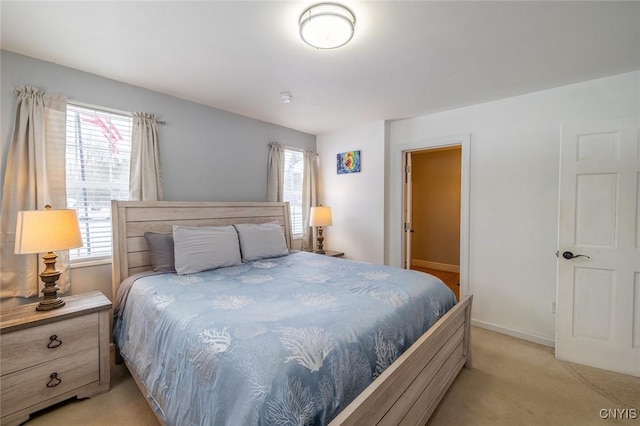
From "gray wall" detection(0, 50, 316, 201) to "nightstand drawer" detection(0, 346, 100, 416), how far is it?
148 cm

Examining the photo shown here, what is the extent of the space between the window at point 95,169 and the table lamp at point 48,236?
1.60 ft

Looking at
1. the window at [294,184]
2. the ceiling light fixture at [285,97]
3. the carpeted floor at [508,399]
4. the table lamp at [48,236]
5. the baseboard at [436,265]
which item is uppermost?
the ceiling light fixture at [285,97]

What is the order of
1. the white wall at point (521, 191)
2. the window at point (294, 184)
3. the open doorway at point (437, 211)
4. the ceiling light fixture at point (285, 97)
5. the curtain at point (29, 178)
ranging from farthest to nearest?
the open doorway at point (437, 211) → the window at point (294, 184) → the ceiling light fixture at point (285, 97) → the white wall at point (521, 191) → the curtain at point (29, 178)

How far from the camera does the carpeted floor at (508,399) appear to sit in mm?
1731

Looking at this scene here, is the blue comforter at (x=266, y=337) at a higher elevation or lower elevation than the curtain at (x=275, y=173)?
lower

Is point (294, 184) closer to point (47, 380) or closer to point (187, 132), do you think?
point (187, 132)

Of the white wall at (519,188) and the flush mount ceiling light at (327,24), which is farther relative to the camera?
the white wall at (519,188)

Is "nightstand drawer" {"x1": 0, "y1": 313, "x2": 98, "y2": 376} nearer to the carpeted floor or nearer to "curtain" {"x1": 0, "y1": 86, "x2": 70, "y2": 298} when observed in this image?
the carpeted floor

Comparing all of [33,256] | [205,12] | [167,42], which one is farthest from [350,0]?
[33,256]

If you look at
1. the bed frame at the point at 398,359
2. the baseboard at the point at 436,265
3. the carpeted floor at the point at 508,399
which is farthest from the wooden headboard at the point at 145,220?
the baseboard at the point at 436,265

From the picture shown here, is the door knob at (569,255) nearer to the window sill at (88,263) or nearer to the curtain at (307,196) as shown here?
the curtain at (307,196)

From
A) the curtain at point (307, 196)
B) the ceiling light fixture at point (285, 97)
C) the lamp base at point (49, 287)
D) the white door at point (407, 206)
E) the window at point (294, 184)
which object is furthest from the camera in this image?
the curtain at point (307, 196)

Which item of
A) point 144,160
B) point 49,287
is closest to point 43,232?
point 49,287

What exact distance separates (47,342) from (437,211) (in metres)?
5.80
